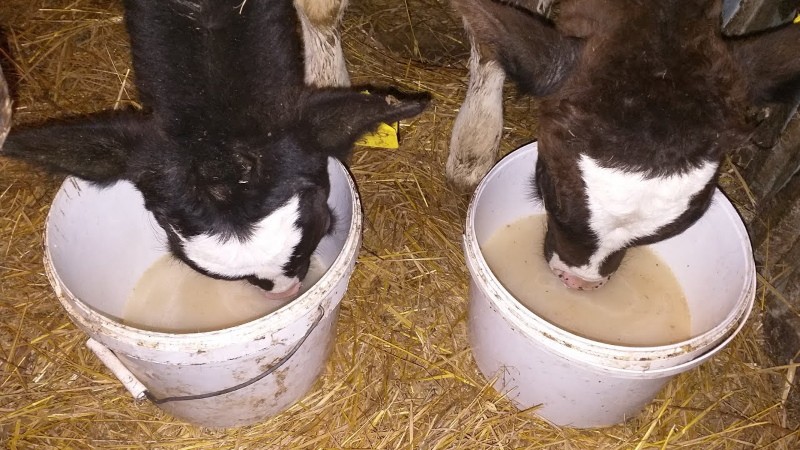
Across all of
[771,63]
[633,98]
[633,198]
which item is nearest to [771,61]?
[771,63]

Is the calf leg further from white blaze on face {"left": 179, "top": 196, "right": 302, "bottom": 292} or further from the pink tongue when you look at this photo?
white blaze on face {"left": 179, "top": 196, "right": 302, "bottom": 292}

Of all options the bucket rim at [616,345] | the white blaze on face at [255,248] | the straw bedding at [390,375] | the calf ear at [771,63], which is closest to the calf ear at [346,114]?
the white blaze on face at [255,248]

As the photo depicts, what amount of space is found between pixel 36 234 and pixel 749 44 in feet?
10.3

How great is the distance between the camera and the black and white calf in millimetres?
2027

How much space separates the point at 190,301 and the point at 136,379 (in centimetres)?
45

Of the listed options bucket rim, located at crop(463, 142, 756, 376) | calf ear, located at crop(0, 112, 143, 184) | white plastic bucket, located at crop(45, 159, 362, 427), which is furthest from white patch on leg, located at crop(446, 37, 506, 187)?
calf ear, located at crop(0, 112, 143, 184)

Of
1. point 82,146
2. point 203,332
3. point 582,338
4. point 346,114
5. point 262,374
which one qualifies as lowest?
point 262,374

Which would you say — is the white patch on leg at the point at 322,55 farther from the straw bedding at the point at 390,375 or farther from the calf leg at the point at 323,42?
the straw bedding at the point at 390,375

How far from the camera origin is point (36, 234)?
11.0 ft

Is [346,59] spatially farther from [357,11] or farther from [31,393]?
[31,393]

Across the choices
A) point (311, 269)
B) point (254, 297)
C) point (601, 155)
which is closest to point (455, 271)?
point (311, 269)

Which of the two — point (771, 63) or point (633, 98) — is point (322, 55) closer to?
point (633, 98)

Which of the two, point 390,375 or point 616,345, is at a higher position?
point 616,345

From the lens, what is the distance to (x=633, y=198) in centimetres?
210
